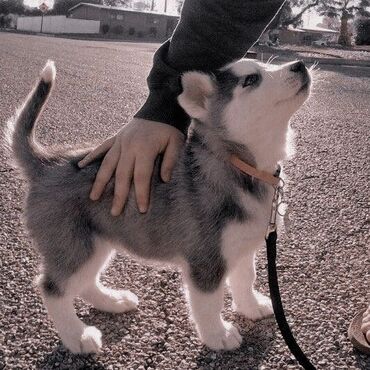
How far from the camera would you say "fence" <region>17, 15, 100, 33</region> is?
45938 millimetres

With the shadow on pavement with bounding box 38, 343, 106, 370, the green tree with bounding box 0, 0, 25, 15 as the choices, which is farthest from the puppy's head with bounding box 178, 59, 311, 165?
the green tree with bounding box 0, 0, 25, 15

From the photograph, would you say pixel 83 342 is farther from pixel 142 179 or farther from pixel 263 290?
pixel 263 290

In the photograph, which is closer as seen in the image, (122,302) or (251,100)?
(251,100)

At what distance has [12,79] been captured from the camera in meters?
8.82

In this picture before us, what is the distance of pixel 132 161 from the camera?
2.06 meters

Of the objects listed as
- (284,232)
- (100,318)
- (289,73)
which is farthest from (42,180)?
(284,232)

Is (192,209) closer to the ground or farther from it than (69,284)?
farther from it

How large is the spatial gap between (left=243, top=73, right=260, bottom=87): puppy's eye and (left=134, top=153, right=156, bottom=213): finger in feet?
1.71

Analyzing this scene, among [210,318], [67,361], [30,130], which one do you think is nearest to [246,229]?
[210,318]

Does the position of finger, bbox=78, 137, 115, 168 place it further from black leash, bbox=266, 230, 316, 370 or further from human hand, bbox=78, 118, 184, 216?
black leash, bbox=266, 230, 316, 370

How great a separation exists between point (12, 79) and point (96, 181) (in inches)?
294

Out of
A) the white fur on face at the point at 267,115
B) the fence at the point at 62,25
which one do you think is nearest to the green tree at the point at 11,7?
the fence at the point at 62,25

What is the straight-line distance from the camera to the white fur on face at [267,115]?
6.70ft

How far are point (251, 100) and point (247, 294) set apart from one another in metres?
0.84
